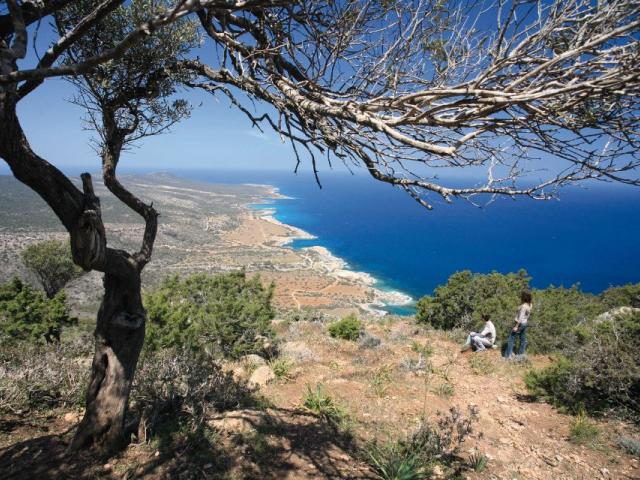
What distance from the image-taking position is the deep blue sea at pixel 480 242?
224 feet

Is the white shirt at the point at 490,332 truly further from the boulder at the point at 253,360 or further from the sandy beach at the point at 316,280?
the sandy beach at the point at 316,280

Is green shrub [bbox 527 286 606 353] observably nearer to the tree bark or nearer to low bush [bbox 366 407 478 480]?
low bush [bbox 366 407 478 480]

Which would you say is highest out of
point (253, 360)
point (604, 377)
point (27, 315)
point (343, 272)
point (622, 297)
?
point (604, 377)

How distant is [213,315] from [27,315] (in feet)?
25.6

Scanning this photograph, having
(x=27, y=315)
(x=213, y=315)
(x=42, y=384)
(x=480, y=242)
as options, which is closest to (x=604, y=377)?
(x=42, y=384)

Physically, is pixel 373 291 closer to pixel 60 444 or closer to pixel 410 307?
pixel 410 307

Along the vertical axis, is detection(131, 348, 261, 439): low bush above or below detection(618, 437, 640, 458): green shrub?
below

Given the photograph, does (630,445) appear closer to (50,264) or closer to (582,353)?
(582,353)

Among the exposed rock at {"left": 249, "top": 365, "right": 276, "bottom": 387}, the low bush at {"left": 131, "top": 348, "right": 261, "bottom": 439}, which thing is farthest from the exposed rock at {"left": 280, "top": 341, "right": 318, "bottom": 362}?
the low bush at {"left": 131, "top": 348, "right": 261, "bottom": 439}

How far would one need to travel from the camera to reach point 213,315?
1089cm

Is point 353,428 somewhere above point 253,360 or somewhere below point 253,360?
above

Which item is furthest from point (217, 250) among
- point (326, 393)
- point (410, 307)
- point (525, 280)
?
point (326, 393)

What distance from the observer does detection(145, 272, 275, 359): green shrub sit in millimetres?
9391

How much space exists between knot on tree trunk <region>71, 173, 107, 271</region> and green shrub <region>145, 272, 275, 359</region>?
5670 mm
